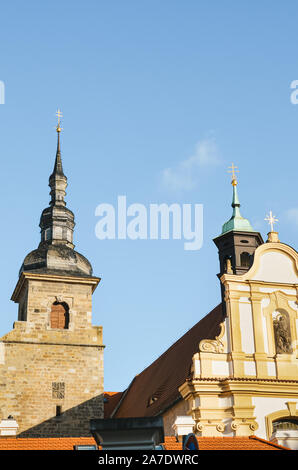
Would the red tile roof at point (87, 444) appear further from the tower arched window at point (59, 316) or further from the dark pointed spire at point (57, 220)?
the dark pointed spire at point (57, 220)

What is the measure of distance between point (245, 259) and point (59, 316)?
794 centimetres

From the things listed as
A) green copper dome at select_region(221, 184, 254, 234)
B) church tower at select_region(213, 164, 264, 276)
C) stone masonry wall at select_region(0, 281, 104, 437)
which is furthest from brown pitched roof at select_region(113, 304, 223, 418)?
green copper dome at select_region(221, 184, 254, 234)

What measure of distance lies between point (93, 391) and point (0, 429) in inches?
459

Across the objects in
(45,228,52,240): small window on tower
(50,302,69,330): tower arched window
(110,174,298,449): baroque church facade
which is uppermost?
(45,228,52,240): small window on tower

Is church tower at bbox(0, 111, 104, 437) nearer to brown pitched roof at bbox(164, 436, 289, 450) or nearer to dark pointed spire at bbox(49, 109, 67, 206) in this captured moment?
dark pointed spire at bbox(49, 109, 67, 206)

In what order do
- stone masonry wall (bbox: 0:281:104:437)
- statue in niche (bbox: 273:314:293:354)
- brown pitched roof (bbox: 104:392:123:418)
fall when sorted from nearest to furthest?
statue in niche (bbox: 273:314:293:354)
stone masonry wall (bbox: 0:281:104:437)
brown pitched roof (bbox: 104:392:123:418)

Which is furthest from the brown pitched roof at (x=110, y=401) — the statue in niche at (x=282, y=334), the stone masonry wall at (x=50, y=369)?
the statue in niche at (x=282, y=334)

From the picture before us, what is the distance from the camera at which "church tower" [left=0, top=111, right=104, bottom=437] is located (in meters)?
27.6

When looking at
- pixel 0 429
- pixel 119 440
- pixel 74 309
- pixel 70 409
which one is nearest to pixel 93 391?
pixel 70 409

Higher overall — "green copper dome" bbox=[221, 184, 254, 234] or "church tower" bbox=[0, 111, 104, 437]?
"green copper dome" bbox=[221, 184, 254, 234]

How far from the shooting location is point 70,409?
27906 mm

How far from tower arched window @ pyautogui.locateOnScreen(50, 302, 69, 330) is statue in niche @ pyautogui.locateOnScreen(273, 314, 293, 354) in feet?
31.5
